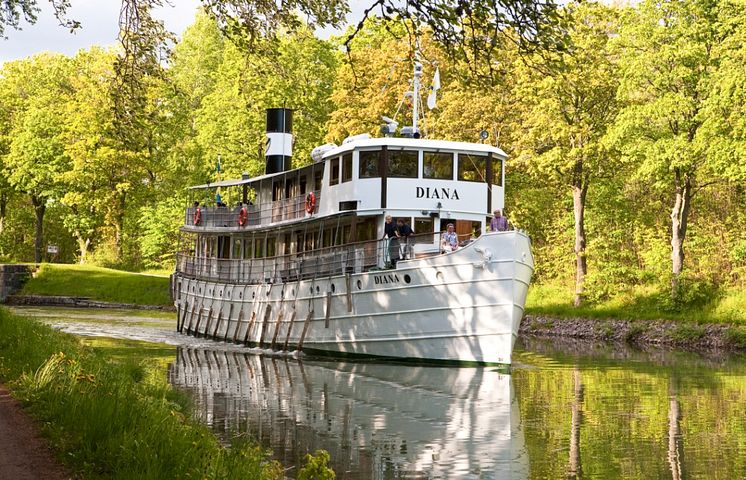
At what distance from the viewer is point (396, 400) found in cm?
2211

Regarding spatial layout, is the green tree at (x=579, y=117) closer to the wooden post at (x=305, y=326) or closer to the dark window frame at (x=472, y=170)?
the dark window frame at (x=472, y=170)

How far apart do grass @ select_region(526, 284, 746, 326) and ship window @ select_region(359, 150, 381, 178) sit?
1418 centimetres

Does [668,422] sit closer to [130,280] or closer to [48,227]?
[130,280]

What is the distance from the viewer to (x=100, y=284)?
60.6 metres

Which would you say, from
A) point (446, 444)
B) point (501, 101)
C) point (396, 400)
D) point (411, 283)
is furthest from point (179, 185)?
point (446, 444)

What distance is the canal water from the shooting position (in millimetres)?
15070

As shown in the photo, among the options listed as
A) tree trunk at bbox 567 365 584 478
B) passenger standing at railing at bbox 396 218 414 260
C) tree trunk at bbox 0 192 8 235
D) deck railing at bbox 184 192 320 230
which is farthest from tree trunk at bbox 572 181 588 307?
tree trunk at bbox 0 192 8 235

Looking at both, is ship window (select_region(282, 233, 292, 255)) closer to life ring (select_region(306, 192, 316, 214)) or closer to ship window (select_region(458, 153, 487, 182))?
life ring (select_region(306, 192, 316, 214))

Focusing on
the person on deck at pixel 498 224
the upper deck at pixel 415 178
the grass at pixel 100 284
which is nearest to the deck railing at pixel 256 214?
the upper deck at pixel 415 178

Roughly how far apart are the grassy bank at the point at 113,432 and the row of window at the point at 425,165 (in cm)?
1546

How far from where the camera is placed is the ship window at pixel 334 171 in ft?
106

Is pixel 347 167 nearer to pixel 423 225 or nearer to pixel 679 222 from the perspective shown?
pixel 423 225

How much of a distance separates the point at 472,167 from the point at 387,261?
415cm

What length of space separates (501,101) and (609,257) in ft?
26.5
